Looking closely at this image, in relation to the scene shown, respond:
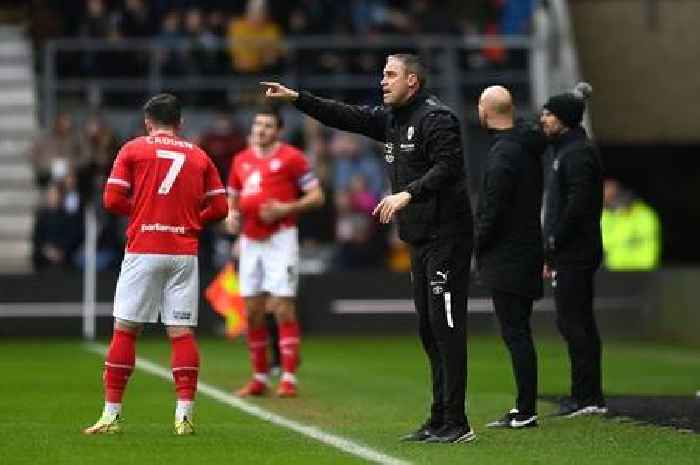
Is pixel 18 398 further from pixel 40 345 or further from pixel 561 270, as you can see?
pixel 40 345

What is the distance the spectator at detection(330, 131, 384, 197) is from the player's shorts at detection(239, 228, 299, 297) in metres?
10.8

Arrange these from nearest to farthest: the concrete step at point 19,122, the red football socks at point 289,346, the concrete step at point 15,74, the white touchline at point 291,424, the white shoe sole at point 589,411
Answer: the white touchline at point 291,424
the white shoe sole at point 589,411
the red football socks at point 289,346
the concrete step at point 19,122
the concrete step at point 15,74

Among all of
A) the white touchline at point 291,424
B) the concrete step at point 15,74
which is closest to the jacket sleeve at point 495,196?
the white touchline at point 291,424

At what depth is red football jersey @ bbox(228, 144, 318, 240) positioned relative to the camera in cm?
1634

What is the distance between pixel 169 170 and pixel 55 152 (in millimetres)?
14587

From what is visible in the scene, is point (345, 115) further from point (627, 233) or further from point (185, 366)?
point (627, 233)

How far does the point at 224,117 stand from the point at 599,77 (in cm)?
684

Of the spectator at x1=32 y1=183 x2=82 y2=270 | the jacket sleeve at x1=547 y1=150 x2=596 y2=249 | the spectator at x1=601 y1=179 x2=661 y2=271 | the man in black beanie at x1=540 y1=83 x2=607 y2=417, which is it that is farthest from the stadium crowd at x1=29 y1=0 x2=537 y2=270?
the jacket sleeve at x1=547 y1=150 x2=596 y2=249

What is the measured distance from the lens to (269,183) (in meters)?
16.3

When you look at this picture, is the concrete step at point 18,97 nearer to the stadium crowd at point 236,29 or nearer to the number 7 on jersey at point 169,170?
the stadium crowd at point 236,29

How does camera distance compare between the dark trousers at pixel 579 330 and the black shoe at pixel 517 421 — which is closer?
the black shoe at pixel 517 421

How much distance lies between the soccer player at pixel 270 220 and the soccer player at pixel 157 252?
380cm

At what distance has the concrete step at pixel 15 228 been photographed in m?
27.5

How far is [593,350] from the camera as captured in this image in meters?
14.3
